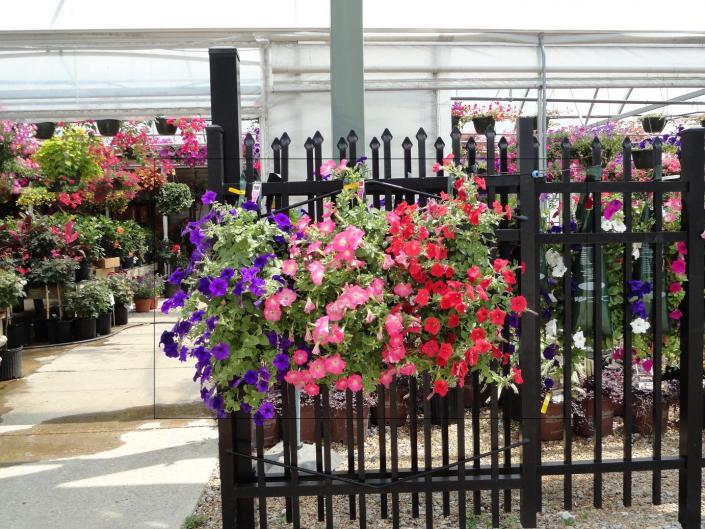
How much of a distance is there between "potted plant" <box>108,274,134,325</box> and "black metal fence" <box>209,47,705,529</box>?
573 centimetres

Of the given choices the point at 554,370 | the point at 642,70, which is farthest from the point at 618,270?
the point at 642,70

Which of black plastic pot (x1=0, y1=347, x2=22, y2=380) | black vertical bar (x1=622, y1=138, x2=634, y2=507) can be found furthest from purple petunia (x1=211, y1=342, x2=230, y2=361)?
black plastic pot (x1=0, y1=347, x2=22, y2=380)

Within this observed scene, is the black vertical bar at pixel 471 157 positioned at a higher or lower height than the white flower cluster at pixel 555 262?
higher

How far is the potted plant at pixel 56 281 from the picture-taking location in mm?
6750

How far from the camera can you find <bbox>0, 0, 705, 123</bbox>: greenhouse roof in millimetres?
5355

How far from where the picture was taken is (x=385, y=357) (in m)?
2.08

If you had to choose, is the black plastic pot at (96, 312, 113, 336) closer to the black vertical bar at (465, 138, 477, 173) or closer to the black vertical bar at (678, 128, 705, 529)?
the black vertical bar at (465, 138, 477, 173)

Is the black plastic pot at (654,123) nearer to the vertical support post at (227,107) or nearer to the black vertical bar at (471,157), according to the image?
the black vertical bar at (471,157)

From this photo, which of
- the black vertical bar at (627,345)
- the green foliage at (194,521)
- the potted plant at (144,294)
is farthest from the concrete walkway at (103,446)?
the potted plant at (144,294)

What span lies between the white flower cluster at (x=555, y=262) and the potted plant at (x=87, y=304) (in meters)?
5.57

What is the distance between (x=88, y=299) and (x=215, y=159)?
5.19m

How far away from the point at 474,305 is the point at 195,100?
175 inches

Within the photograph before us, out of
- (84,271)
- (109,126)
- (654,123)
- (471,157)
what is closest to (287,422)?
(471,157)

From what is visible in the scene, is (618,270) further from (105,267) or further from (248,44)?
(105,267)
